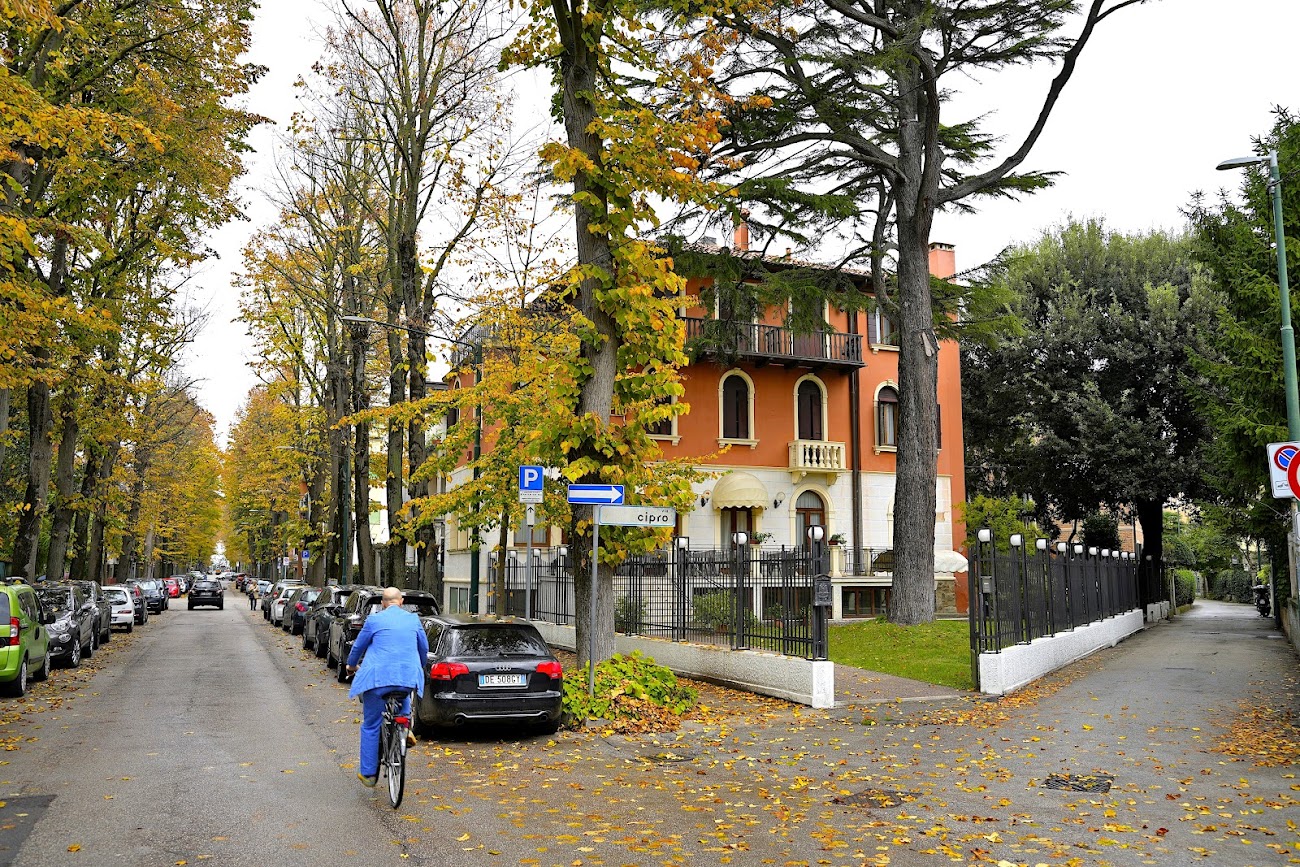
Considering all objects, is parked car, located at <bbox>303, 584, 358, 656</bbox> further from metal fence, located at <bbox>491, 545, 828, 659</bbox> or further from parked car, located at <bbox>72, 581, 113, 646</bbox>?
parked car, located at <bbox>72, 581, 113, 646</bbox>

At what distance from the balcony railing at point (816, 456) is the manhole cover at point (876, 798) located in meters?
26.1

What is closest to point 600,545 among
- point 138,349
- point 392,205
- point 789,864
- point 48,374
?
point 789,864

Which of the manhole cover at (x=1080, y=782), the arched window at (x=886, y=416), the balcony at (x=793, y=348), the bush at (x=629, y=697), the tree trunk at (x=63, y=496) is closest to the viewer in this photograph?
the manhole cover at (x=1080, y=782)

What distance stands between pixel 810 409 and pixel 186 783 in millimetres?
29367

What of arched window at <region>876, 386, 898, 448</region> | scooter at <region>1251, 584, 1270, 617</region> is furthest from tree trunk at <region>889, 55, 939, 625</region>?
scooter at <region>1251, 584, 1270, 617</region>

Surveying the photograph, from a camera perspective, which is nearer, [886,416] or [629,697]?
[629,697]

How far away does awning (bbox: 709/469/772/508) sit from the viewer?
3284cm

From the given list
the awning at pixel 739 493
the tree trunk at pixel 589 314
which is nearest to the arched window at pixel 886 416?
the awning at pixel 739 493

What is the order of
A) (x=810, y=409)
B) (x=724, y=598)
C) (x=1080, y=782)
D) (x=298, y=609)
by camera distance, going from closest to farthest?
(x=1080, y=782) < (x=724, y=598) < (x=298, y=609) < (x=810, y=409)

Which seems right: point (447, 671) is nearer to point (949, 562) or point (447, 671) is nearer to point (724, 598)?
point (724, 598)

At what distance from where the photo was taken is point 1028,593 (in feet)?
55.6

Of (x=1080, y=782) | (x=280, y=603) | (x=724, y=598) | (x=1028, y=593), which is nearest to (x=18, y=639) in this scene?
(x=724, y=598)

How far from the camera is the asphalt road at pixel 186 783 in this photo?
6754 millimetres

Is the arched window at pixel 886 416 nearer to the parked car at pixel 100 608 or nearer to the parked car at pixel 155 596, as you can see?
the parked car at pixel 100 608
